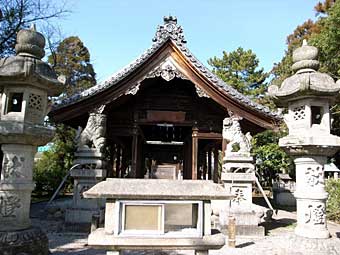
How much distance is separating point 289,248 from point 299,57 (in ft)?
12.4

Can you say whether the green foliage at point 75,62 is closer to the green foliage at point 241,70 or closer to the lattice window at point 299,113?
the green foliage at point 241,70

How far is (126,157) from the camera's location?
666 inches

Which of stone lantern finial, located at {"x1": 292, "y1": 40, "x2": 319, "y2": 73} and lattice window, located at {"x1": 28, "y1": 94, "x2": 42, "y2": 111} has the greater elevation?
stone lantern finial, located at {"x1": 292, "y1": 40, "x2": 319, "y2": 73}

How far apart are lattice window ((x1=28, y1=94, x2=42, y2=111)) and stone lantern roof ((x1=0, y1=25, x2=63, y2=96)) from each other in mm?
231

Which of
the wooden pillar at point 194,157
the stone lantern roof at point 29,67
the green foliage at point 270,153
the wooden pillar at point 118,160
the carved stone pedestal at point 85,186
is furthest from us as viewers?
the green foliage at point 270,153

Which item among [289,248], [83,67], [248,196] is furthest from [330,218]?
[83,67]

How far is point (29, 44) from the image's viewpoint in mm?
5840

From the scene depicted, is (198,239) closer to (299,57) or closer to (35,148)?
(35,148)

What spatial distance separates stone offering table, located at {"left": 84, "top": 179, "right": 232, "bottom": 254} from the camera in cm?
419

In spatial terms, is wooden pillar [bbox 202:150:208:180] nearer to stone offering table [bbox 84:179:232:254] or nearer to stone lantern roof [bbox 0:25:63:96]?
stone lantern roof [bbox 0:25:63:96]

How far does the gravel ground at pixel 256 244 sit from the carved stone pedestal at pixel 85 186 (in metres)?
0.41

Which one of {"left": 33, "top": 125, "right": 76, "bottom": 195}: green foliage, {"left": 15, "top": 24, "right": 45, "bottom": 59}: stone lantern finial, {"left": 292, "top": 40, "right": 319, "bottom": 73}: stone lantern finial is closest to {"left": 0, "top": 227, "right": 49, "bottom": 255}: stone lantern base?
{"left": 15, "top": 24, "right": 45, "bottom": 59}: stone lantern finial

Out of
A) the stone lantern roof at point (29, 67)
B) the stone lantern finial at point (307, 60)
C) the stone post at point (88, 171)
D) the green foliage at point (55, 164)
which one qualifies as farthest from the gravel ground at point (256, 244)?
the green foliage at point (55, 164)

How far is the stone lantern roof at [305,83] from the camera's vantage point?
5.57 metres
